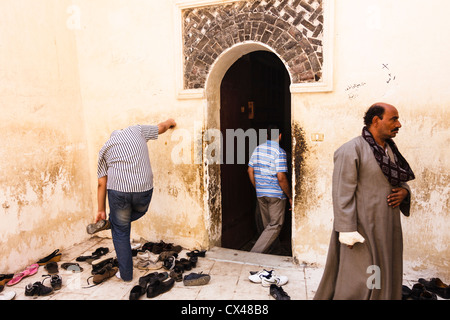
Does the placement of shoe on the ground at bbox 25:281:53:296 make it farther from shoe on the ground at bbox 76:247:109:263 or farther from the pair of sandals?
the pair of sandals

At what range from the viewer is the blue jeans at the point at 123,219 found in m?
3.70

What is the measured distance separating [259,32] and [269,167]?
5.56 feet

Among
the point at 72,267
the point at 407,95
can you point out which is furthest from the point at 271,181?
the point at 72,267

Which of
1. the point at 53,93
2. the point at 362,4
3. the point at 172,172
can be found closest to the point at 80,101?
the point at 53,93

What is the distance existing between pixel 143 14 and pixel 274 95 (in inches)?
144

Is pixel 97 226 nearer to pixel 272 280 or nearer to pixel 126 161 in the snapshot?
pixel 126 161

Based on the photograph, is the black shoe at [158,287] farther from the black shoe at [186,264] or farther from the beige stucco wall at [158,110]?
the beige stucco wall at [158,110]

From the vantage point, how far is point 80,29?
4875mm

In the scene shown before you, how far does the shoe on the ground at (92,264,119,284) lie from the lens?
376 centimetres

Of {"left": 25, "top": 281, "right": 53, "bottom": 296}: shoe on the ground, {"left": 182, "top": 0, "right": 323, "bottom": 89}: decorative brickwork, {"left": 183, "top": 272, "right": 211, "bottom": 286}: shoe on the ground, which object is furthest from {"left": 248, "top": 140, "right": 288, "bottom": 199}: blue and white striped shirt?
{"left": 25, "top": 281, "right": 53, "bottom": 296}: shoe on the ground

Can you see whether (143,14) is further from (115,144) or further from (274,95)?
(274,95)

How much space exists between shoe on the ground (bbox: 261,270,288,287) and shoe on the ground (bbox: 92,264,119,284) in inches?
68.7
